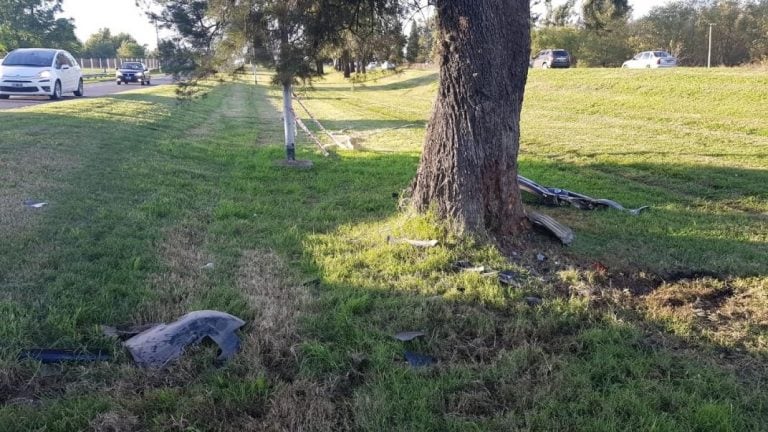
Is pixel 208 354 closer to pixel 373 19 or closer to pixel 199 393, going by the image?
pixel 199 393

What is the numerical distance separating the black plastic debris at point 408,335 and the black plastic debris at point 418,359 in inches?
5.0

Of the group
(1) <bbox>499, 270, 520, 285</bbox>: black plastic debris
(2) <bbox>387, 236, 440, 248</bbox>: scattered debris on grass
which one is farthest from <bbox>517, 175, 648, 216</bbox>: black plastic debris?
(1) <bbox>499, 270, 520, 285</bbox>: black plastic debris

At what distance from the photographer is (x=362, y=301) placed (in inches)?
173

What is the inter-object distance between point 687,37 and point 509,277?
46.6 m

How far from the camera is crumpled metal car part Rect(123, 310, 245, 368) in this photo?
11.6 ft

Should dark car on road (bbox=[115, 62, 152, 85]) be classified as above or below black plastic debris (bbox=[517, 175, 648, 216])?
above

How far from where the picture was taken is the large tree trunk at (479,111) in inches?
223

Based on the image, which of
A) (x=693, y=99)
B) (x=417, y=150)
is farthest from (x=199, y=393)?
(x=693, y=99)

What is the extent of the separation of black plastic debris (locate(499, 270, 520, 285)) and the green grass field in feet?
0.31

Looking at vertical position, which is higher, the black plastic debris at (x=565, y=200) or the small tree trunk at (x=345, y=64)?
the small tree trunk at (x=345, y=64)

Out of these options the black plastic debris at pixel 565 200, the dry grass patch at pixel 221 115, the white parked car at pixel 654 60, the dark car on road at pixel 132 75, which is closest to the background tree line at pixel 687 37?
the white parked car at pixel 654 60

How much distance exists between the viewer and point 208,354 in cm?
356

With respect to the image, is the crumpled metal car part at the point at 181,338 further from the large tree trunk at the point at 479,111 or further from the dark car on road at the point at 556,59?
the dark car on road at the point at 556,59

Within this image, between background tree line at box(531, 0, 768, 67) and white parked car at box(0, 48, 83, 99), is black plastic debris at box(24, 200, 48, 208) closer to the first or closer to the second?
white parked car at box(0, 48, 83, 99)
